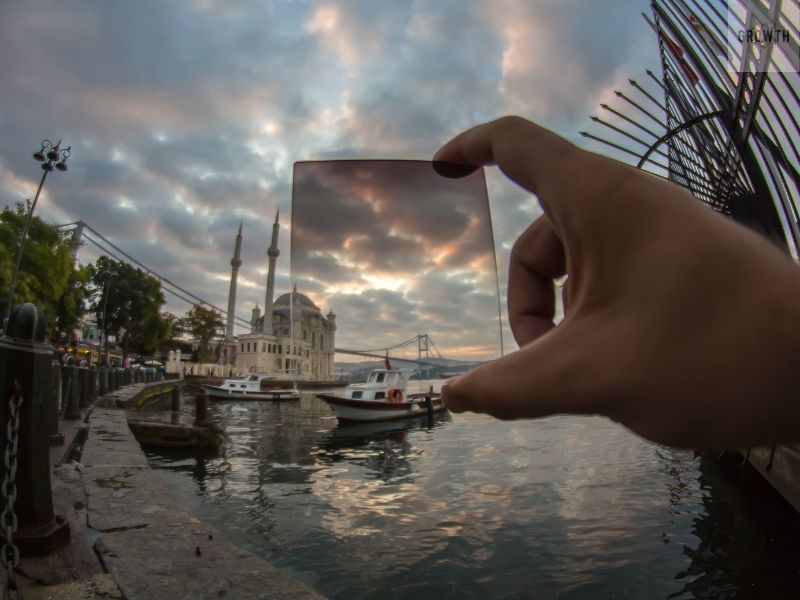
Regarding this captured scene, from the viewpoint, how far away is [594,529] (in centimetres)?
703

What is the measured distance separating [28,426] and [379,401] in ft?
72.7

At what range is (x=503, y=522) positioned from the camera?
24.1 ft

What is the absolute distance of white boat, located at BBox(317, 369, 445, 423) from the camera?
24.0 meters

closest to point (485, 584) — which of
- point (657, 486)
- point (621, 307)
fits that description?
point (621, 307)

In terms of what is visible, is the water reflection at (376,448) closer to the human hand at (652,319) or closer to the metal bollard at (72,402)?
the metal bollard at (72,402)

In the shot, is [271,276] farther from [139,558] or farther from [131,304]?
[139,558]

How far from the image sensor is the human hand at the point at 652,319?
584 mm

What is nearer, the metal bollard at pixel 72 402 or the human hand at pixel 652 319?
the human hand at pixel 652 319

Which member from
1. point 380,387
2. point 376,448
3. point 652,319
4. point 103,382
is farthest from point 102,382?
point 652,319

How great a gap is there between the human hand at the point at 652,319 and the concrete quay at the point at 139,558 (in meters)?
3.11

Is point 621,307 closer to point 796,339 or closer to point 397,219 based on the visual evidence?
point 796,339

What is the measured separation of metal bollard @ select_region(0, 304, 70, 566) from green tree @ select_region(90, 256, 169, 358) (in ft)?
180

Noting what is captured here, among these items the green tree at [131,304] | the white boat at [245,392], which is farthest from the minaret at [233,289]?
the white boat at [245,392]

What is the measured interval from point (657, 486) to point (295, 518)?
286 inches
